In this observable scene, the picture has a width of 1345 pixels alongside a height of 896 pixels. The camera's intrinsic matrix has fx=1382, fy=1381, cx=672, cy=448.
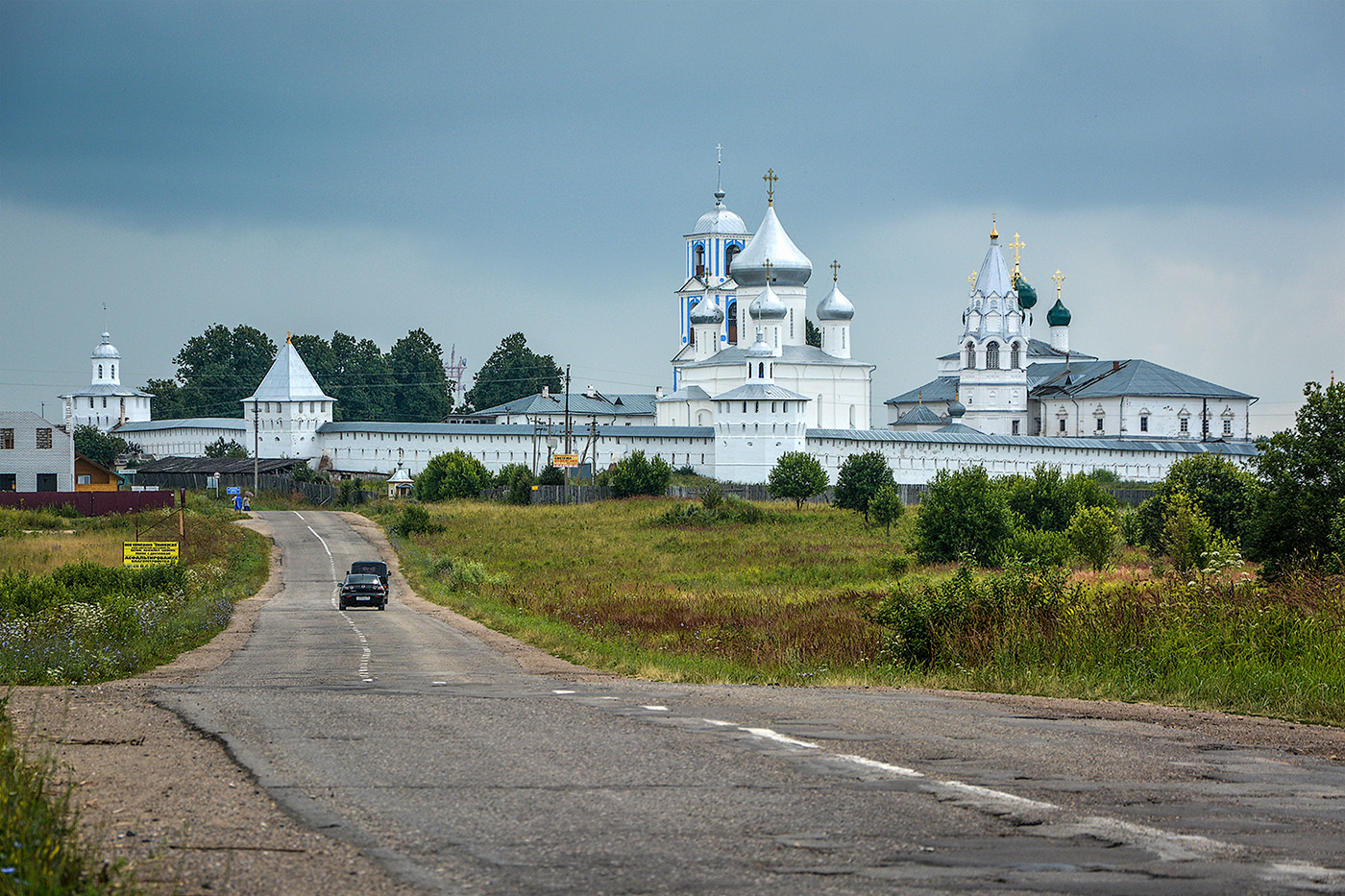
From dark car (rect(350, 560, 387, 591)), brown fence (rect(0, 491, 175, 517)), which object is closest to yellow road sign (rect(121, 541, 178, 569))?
dark car (rect(350, 560, 387, 591))

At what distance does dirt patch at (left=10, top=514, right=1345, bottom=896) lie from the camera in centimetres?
445

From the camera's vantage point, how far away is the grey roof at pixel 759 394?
63875 millimetres

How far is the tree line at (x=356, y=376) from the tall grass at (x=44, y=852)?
91542 mm

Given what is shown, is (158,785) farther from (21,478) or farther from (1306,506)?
(21,478)

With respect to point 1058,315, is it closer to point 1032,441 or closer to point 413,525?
point 1032,441

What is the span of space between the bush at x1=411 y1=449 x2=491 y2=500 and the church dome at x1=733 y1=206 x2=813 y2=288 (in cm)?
2311

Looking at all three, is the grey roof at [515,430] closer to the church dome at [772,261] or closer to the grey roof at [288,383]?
the grey roof at [288,383]

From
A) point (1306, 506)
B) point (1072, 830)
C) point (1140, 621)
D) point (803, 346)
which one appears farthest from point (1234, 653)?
point (803, 346)

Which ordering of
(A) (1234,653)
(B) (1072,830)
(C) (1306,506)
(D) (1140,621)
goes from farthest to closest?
(C) (1306,506)
(D) (1140,621)
(A) (1234,653)
(B) (1072,830)

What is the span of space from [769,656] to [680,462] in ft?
173

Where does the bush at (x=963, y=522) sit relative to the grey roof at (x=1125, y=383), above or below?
below

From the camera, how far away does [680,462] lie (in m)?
66.7

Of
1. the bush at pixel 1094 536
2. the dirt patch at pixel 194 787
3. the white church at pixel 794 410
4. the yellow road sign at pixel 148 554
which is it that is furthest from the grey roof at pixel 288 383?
the dirt patch at pixel 194 787


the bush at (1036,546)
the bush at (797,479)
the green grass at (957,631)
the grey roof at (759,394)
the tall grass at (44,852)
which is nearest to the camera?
the tall grass at (44,852)
